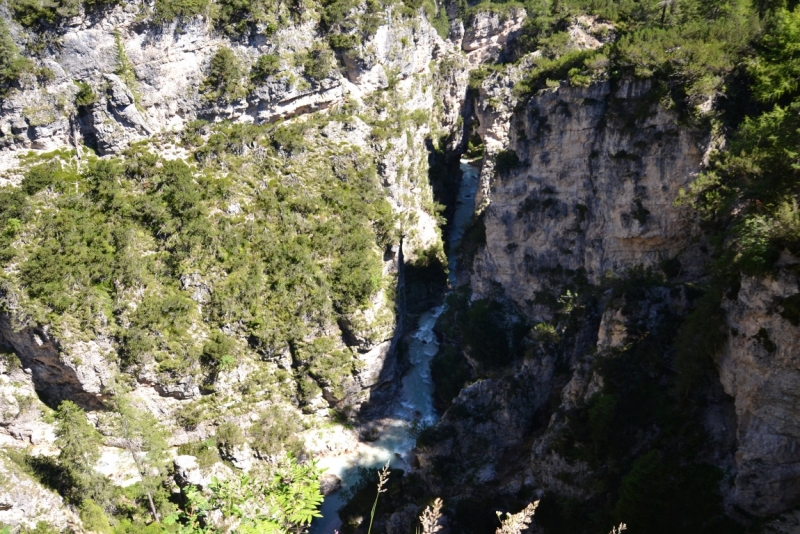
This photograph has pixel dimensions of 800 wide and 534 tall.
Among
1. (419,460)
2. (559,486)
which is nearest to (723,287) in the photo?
(559,486)

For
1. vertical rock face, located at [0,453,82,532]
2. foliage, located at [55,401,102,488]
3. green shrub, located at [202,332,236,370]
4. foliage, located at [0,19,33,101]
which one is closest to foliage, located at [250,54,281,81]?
foliage, located at [0,19,33,101]

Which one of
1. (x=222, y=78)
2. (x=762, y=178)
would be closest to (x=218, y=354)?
(x=222, y=78)

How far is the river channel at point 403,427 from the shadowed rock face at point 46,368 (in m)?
15.7

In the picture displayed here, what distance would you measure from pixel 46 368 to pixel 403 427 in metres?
23.7

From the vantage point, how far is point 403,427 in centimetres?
3728

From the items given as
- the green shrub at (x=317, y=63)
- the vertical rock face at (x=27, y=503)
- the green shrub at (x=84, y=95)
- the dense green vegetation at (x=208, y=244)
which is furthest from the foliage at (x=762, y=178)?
the green shrub at (x=84, y=95)

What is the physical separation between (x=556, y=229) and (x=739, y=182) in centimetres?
1294

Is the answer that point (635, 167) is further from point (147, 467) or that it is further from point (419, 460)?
point (147, 467)

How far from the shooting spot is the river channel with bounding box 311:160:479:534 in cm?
3198

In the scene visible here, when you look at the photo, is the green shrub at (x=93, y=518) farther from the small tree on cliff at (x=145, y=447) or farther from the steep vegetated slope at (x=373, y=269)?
the small tree on cliff at (x=145, y=447)

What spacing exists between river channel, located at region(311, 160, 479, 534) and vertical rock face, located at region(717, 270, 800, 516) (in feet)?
67.1

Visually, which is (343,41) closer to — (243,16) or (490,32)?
(243,16)

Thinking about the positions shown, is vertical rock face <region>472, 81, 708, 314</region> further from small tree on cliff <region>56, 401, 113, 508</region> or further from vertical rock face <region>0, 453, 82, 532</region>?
vertical rock face <region>0, 453, 82, 532</region>

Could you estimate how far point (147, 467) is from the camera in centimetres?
2817
